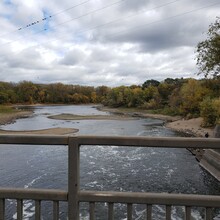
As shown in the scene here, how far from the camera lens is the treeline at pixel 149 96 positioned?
4723 cm

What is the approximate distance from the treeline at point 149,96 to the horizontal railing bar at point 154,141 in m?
36.6

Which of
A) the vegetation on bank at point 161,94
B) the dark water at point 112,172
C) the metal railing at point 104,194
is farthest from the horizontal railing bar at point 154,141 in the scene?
the vegetation on bank at point 161,94

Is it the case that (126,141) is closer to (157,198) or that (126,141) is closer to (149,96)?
(157,198)

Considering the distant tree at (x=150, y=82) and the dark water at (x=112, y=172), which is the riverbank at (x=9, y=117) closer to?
the dark water at (x=112, y=172)

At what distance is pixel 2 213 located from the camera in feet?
10.0

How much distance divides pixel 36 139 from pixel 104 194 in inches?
34.0

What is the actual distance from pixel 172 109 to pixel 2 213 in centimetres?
7563

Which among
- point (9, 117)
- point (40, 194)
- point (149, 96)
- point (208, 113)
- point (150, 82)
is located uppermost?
point (150, 82)

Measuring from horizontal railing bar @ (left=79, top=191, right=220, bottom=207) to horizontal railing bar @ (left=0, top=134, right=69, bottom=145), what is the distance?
0.58 m

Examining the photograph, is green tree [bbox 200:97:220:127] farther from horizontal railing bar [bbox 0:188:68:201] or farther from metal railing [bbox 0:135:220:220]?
horizontal railing bar [bbox 0:188:68:201]

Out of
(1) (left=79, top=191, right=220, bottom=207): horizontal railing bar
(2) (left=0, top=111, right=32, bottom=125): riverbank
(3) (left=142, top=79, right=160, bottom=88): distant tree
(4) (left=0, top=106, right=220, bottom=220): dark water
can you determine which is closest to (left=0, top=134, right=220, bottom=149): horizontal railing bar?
(1) (left=79, top=191, right=220, bottom=207): horizontal railing bar

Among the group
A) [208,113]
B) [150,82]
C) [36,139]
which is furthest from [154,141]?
[150,82]

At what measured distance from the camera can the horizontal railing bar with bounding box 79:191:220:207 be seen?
276 cm

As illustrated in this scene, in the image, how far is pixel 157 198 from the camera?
2785 millimetres
